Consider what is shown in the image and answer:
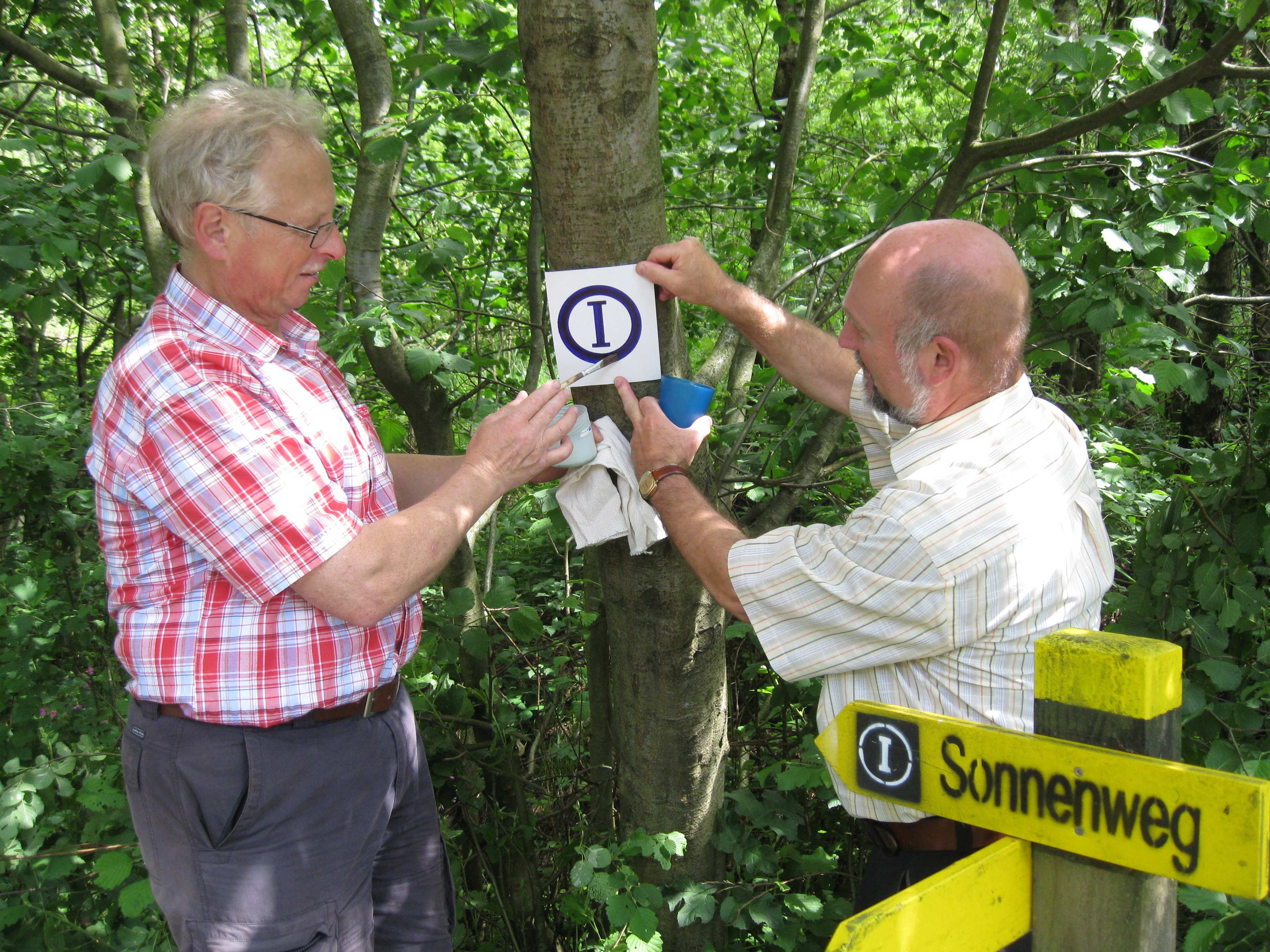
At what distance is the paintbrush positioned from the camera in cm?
196

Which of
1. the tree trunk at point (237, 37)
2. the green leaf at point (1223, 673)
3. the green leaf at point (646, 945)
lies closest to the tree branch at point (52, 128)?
the tree trunk at point (237, 37)

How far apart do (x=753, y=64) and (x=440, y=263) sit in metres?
2.64

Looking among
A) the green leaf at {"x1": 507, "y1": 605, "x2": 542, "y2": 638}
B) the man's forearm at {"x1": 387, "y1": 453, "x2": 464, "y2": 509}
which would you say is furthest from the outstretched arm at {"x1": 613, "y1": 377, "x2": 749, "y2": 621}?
the green leaf at {"x1": 507, "y1": 605, "x2": 542, "y2": 638}

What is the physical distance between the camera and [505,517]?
4648mm

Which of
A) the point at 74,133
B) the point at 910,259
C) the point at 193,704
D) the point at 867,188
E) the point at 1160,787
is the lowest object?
the point at 193,704

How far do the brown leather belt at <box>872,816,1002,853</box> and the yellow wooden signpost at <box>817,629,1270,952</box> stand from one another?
0.65m

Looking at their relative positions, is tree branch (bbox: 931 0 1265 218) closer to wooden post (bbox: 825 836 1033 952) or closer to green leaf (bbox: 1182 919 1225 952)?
green leaf (bbox: 1182 919 1225 952)

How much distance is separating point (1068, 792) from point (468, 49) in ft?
6.95

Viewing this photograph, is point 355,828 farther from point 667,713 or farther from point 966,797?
point 966,797

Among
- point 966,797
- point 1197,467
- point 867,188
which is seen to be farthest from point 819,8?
point 966,797

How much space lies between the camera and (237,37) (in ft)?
11.7

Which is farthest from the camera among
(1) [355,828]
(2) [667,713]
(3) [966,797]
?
(2) [667,713]

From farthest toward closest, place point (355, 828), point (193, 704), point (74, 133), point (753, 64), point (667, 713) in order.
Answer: point (753, 64) → point (74, 133) → point (667, 713) → point (355, 828) → point (193, 704)

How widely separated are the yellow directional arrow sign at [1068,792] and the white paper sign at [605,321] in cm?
105
